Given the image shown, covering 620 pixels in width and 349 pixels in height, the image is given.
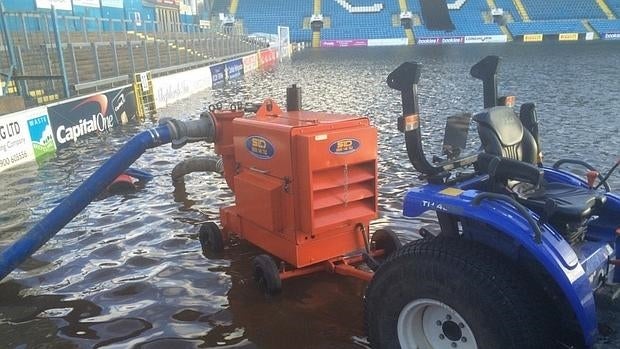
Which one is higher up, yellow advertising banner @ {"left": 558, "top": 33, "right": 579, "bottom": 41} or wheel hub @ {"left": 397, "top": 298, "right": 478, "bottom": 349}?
yellow advertising banner @ {"left": 558, "top": 33, "right": 579, "bottom": 41}

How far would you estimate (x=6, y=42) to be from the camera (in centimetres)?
1095

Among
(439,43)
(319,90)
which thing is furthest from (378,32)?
(319,90)

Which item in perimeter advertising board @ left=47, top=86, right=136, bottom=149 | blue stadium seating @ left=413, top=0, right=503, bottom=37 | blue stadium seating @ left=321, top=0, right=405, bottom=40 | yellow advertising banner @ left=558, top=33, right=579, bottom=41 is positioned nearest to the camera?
perimeter advertising board @ left=47, top=86, right=136, bottom=149

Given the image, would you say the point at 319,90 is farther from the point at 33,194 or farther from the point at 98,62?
the point at 33,194

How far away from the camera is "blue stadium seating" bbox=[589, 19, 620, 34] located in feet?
141

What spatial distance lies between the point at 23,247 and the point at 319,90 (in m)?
14.5

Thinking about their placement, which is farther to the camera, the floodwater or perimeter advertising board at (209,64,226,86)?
perimeter advertising board at (209,64,226,86)

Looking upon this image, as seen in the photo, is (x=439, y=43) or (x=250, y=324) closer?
(x=250, y=324)

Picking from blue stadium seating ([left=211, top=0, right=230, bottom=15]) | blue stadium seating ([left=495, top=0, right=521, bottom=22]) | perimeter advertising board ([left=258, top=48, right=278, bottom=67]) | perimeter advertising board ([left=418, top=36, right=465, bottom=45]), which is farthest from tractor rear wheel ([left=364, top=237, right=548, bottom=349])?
blue stadium seating ([left=211, top=0, right=230, bottom=15])

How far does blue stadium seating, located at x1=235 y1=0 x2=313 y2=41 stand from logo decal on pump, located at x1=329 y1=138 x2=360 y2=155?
47866mm

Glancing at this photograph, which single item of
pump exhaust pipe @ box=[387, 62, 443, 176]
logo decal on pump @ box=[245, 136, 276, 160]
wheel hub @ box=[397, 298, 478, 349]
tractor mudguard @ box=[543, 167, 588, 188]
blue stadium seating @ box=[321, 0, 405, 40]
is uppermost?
blue stadium seating @ box=[321, 0, 405, 40]

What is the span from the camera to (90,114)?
11102 millimetres

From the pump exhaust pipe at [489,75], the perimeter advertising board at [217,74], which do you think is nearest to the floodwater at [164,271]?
the pump exhaust pipe at [489,75]

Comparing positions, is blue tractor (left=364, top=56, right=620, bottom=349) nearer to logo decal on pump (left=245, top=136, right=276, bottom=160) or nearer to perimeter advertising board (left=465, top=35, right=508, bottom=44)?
logo decal on pump (left=245, top=136, right=276, bottom=160)
